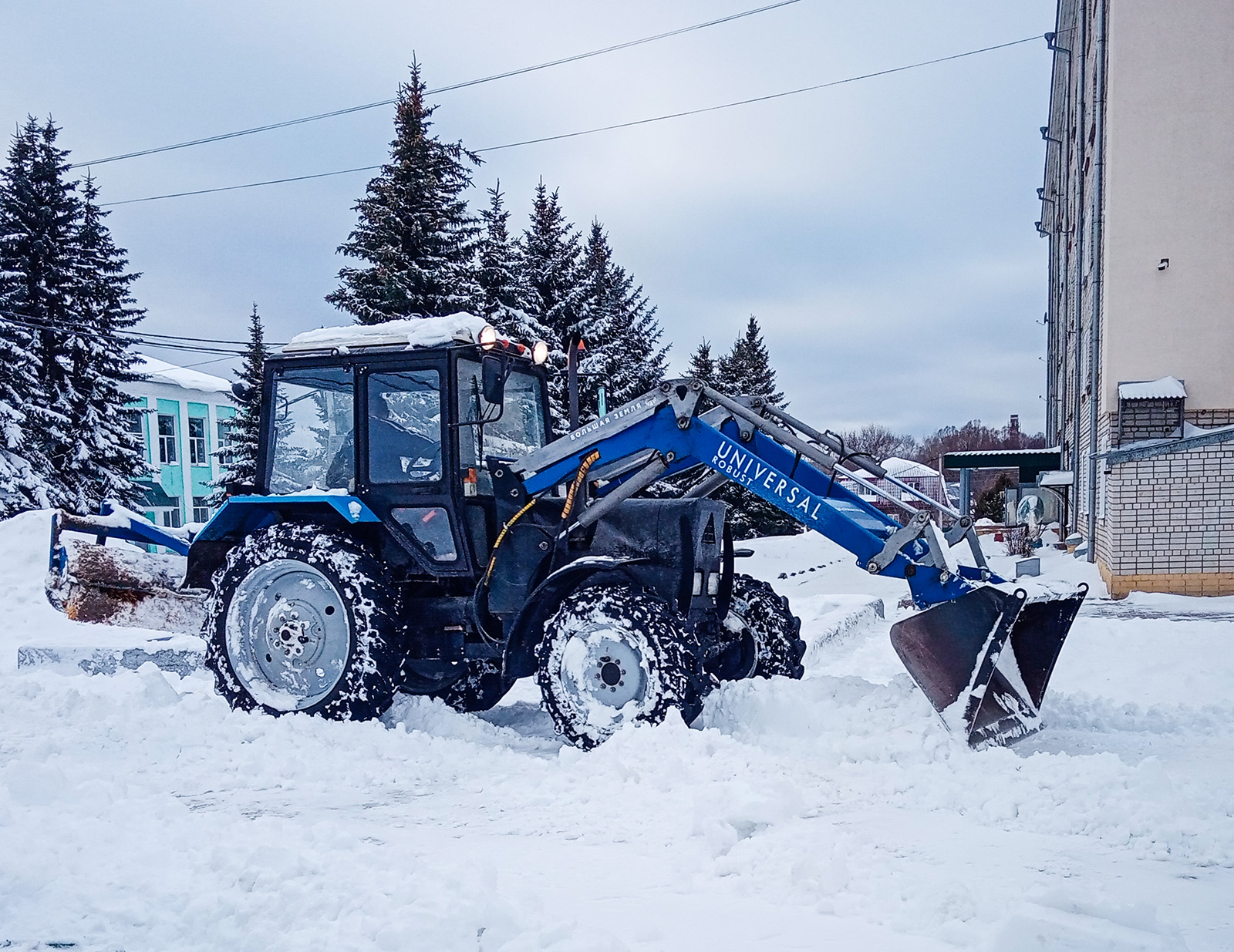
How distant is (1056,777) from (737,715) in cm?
175

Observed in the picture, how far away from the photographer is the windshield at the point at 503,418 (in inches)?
238

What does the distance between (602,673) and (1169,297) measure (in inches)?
376

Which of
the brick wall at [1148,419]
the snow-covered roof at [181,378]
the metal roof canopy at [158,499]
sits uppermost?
the snow-covered roof at [181,378]

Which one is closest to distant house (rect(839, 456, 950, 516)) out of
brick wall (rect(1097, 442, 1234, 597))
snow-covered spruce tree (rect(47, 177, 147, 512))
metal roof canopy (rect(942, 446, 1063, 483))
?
metal roof canopy (rect(942, 446, 1063, 483))

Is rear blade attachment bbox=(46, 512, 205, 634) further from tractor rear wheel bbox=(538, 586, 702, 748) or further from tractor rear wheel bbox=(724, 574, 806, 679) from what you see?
tractor rear wheel bbox=(724, 574, 806, 679)

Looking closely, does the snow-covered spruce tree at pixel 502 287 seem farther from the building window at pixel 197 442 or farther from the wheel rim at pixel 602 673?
the building window at pixel 197 442

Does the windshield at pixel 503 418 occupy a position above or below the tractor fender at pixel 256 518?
above

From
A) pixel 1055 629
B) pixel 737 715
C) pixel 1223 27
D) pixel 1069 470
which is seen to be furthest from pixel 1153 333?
pixel 1069 470

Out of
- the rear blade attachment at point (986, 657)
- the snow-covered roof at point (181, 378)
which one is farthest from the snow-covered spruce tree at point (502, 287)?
the snow-covered roof at point (181, 378)

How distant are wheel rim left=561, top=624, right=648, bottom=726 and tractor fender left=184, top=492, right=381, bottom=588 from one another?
154 cm

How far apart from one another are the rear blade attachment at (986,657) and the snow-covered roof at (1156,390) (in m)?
7.13

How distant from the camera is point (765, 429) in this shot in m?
5.68

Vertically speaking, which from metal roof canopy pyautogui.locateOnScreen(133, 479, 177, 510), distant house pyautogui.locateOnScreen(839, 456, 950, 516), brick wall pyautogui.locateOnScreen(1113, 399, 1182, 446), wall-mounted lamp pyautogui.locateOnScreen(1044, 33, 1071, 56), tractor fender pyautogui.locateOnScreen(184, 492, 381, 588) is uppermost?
wall-mounted lamp pyautogui.locateOnScreen(1044, 33, 1071, 56)

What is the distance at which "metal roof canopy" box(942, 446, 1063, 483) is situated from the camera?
26.2m
